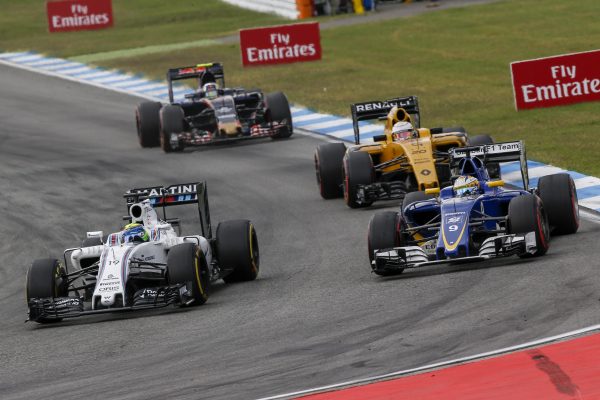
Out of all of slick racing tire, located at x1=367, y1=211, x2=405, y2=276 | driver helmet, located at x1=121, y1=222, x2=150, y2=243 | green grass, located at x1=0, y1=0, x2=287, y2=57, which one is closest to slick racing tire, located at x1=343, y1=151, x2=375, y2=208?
slick racing tire, located at x1=367, y1=211, x2=405, y2=276

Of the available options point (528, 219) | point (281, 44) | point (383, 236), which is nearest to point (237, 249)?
point (383, 236)

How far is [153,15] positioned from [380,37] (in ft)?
53.9

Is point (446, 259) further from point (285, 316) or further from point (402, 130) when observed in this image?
point (402, 130)

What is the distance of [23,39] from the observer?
191 ft

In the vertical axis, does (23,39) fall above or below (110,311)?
above

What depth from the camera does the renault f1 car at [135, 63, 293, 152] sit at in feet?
106

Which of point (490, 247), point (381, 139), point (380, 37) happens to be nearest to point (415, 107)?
point (381, 139)

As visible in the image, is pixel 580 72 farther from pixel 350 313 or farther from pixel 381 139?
pixel 350 313

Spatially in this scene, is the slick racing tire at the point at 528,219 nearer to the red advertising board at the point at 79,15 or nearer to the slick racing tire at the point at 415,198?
the slick racing tire at the point at 415,198

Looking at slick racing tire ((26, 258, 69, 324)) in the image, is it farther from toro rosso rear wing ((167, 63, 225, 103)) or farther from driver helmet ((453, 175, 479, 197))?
toro rosso rear wing ((167, 63, 225, 103))

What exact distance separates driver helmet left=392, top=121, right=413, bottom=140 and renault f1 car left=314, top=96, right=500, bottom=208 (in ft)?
0.22

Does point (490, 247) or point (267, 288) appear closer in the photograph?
point (490, 247)

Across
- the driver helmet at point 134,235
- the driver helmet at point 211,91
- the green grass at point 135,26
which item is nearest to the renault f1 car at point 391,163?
the driver helmet at point 134,235

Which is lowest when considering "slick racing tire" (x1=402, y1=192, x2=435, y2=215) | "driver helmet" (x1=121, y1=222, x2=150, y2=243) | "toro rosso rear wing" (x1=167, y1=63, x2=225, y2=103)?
"slick racing tire" (x1=402, y1=192, x2=435, y2=215)
